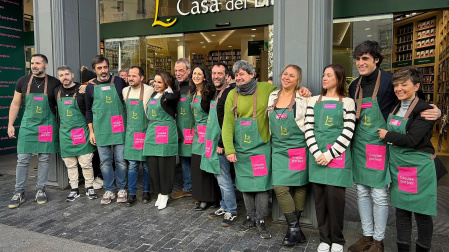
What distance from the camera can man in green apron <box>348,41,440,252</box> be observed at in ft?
9.79

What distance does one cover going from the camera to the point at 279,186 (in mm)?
3365

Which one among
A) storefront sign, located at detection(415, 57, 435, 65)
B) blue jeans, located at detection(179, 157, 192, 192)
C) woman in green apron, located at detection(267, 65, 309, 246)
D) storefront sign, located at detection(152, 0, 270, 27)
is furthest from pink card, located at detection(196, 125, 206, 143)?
storefront sign, located at detection(415, 57, 435, 65)

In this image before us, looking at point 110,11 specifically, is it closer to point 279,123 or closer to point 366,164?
point 279,123

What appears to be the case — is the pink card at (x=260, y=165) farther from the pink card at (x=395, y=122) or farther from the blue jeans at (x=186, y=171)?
the blue jeans at (x=186, y=171)

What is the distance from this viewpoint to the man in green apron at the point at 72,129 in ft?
15.4

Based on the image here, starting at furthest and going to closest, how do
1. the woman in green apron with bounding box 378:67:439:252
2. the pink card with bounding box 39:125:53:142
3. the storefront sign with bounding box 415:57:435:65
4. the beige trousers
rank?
the storefront sign with bounding box 415:57:435:65
the beige trousers
the pink card with bounding box 39:125:53:142
the woman in green apron with bounding box 378:67:439:252

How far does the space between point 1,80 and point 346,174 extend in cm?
817

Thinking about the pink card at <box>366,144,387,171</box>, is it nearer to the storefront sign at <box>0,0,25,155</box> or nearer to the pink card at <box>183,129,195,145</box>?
the pink card at <box>183,129,195,145</box>

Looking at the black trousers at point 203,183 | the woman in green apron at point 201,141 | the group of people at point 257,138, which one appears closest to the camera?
the group of people at point 257,138

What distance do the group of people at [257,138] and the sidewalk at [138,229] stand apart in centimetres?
15

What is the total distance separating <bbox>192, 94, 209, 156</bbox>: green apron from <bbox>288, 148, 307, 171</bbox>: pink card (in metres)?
1.29

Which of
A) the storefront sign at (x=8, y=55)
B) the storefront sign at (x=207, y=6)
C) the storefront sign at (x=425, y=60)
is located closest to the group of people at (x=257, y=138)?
the storefront sign at (x=207, y=6)

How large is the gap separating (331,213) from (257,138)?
100cm

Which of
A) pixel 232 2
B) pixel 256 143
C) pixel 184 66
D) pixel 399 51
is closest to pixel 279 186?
pixel 256 143
